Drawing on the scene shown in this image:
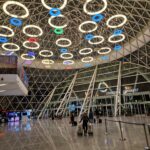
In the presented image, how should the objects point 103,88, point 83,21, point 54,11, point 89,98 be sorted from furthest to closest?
point 83,21, point 103,88, point 89,98, point 54,11

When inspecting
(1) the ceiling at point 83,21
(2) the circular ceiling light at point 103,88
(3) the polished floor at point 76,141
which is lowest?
(2) the circular ceiling light at point 103,88

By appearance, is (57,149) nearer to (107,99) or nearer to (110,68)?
(107,99)

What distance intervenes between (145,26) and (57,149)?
1472 inches

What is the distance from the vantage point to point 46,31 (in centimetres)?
4816

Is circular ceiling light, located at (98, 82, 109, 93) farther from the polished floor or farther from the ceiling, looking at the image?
the polished floor

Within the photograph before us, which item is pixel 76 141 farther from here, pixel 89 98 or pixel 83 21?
pixel 83 21

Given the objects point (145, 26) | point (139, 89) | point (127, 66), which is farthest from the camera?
point (127, 66)

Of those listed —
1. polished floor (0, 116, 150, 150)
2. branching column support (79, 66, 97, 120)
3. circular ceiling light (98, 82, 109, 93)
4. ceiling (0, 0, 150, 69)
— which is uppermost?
ceiling (0, 0, 150, 69)

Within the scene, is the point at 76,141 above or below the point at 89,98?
above

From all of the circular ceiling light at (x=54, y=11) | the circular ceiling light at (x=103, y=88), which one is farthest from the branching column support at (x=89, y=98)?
the circular ceiling light at (x=54, y=11)

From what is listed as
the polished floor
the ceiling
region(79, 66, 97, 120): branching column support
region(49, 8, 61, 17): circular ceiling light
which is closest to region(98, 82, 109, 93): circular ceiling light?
region(79, 66, 97, 120): branching column support

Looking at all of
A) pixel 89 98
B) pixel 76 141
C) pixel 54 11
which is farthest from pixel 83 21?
pixel 76 141

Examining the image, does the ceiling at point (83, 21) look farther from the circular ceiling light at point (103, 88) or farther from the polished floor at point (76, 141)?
the polished floor at point (76, 141)

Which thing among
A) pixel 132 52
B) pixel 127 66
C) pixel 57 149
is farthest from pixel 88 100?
pixel 57 149
